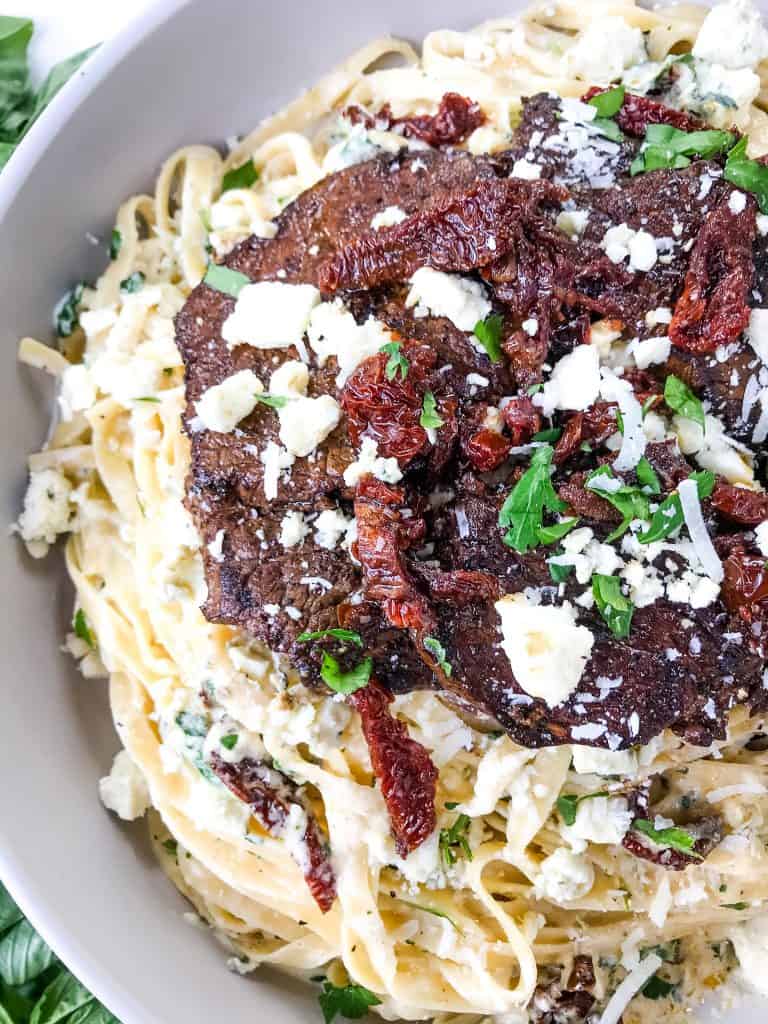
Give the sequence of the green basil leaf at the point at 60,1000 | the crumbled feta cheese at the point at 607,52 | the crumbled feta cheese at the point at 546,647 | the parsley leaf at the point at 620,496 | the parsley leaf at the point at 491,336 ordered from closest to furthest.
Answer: the crumbled feta cheese at the point at 546,647, the parsley leaf at the point at 620,496, the parsley leaf at the point at 491,336, the crumbled feta cheese at the point at 607,52, the green basil leaf at the point at 60,1000

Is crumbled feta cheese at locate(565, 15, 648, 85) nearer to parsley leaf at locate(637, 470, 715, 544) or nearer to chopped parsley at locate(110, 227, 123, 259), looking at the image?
parsley leaf at locate(637, 470, 715, 544)

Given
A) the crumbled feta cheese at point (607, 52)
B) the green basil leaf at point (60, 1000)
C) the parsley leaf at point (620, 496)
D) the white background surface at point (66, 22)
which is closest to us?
the parsley leaf at point (620, 496)

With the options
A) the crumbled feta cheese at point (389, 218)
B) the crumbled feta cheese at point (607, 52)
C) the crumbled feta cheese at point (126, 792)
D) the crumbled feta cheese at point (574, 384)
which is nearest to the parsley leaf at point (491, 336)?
the crumbled feta cheese at point (574, 384)

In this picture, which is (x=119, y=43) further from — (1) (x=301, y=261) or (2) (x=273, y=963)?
(2) (x=273, y=963)

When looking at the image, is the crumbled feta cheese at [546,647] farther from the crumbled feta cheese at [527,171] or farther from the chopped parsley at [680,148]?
the chopped parsley at [680,148]

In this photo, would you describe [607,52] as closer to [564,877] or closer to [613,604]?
[613,604]

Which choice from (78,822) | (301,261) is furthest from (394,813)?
(301,261)

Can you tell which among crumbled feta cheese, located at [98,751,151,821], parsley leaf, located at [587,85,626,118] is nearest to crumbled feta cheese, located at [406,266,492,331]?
parsley leaf, located at [587,85,626,118]
